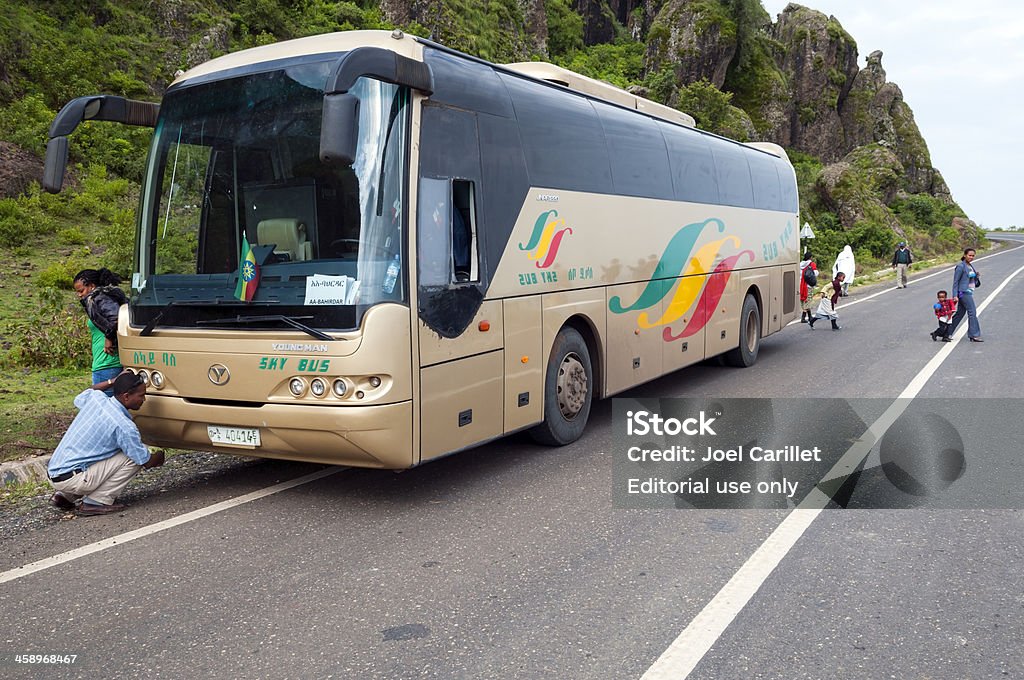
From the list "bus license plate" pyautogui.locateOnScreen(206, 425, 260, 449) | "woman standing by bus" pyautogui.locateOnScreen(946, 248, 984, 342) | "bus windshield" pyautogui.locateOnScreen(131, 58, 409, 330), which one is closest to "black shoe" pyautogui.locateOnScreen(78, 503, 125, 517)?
"bus license plate" pyautogui.locateOnScreen(206, 425, 260, 449)

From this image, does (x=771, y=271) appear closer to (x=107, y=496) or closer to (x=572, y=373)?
(x=572, y=373)

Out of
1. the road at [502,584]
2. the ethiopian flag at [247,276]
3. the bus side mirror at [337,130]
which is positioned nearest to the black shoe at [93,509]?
the road at [502,584]

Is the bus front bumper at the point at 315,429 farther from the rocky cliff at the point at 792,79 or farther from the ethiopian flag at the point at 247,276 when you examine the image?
the rocky cliff at the point at 792,79

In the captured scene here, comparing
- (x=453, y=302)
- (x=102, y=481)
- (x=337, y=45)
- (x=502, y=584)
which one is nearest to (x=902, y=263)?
(x=453, y=302)

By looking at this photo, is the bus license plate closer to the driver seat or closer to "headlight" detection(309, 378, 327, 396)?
"headlight" detection(309, 378, 327, 396)

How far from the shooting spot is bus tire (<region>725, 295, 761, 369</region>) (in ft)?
43.4

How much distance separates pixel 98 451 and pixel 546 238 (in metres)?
4.02

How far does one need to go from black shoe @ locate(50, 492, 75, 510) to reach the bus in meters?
0.76

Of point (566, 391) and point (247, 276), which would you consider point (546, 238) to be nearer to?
point (566, 391)

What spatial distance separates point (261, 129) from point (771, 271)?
1053 cm

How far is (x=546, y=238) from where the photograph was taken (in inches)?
306

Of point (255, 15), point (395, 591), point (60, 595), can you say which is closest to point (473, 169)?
point (395, 591)

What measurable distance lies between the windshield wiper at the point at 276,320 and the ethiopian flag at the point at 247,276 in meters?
0.16

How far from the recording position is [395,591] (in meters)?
4.71
